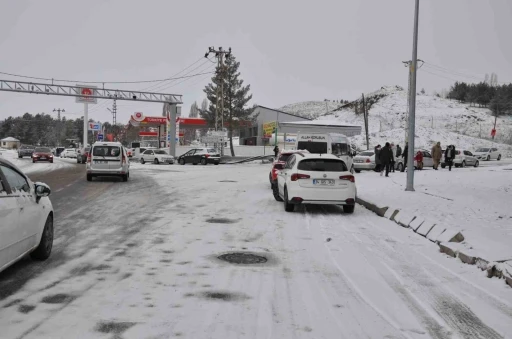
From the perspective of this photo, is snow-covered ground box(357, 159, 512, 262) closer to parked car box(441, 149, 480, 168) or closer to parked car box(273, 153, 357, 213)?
parked car box(273, 153, 357, 213)

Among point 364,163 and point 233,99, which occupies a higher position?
point 233,99

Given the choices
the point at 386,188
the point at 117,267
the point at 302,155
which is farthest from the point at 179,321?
the point at 386,188

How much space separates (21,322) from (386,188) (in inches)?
591

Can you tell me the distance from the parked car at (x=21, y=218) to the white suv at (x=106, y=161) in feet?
48.9

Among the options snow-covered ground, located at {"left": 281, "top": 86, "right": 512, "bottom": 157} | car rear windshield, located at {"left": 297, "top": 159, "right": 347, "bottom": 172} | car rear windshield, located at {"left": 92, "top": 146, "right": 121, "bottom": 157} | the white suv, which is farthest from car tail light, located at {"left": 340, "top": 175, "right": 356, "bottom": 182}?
snow-covered ground, located at {"left": 281, "top": 86, "right": 512, "bottom": 157}

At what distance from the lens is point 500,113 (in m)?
108

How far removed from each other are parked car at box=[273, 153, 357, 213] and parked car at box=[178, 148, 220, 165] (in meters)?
32.0

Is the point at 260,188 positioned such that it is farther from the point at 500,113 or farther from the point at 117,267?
the point at 500,113

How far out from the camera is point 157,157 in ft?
149

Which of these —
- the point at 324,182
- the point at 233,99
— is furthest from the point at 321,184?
the point at 233,99

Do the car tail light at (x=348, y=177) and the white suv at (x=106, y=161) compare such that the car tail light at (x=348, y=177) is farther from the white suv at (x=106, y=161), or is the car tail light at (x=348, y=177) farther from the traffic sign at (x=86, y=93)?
Result: the traffic sign at (x=86, y=93)

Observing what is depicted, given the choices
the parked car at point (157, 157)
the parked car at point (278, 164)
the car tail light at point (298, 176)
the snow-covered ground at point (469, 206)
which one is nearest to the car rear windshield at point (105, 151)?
the parked car at point (278, 164)

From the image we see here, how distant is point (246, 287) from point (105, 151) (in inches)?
697

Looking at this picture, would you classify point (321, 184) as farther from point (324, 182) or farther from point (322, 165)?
point (322, 165)
